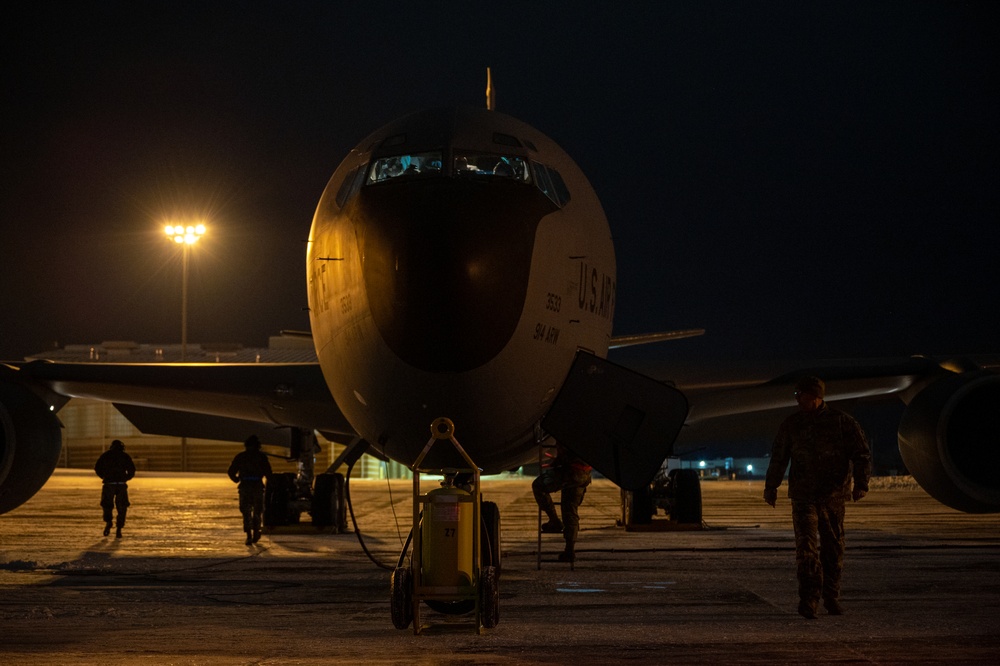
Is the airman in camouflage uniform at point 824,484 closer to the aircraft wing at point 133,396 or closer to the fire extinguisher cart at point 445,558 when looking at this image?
the fire extinguisher cart at point 445,558

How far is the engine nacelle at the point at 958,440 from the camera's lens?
433 inches

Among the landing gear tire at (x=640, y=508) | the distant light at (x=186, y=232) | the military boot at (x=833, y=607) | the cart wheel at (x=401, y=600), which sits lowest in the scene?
the landing gear tire at (x=640, y=508)

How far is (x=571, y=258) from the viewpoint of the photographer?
25.8ft

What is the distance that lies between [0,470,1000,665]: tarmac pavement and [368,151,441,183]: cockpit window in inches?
129

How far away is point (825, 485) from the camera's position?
809 centimetres

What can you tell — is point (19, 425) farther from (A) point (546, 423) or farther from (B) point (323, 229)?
(A) point (546, 423)

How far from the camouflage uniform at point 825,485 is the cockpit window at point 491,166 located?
3.03m

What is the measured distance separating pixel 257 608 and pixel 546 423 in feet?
9.47

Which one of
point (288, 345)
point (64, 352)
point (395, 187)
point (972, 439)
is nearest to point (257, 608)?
point (395, 187)

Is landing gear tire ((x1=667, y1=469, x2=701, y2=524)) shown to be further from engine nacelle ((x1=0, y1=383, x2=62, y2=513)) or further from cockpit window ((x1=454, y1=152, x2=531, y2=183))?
cockpit window ((x1=454, y1=152, x2=531, y2=183))

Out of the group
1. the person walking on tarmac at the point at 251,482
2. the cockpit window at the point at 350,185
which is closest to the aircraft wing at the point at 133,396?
the person walking on tarmac at the point at 251,482

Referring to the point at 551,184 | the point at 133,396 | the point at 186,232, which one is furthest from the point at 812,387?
the point at 186,232

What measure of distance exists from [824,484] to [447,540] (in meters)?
2.96

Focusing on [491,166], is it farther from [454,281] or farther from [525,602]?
[525,602]
